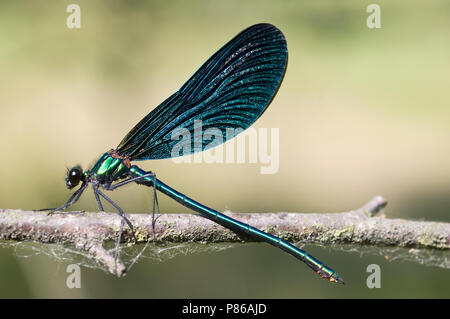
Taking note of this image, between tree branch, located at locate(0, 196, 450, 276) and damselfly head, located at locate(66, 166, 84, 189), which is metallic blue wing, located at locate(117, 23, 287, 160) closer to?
damselfly head, located at locate(66, 166, 84, 189)

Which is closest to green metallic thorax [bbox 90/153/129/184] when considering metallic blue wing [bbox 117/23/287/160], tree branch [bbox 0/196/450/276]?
metallic blue wing [bbox 117/23/287/160]

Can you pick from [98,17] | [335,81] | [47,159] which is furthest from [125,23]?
[335,81]

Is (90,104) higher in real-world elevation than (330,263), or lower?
higher

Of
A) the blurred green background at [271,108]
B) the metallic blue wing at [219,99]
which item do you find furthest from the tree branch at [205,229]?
the blurred green background at [271,108]

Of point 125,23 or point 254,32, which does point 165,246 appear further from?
point 125,23

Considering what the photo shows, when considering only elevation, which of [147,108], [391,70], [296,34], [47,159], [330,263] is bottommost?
[330,263]

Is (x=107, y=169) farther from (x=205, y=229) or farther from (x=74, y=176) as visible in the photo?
(x=205, y=229)

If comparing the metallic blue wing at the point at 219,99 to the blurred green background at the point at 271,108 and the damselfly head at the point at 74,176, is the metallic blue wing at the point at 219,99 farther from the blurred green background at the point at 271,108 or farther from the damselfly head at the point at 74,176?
the blurred green background at the point at 271,108
